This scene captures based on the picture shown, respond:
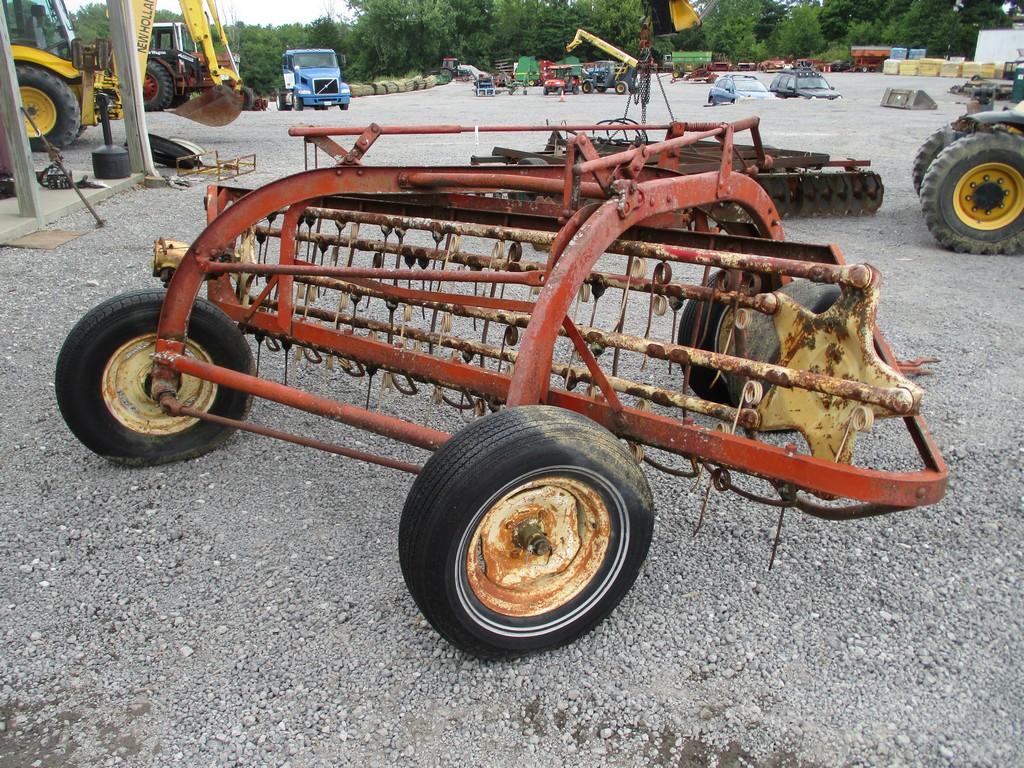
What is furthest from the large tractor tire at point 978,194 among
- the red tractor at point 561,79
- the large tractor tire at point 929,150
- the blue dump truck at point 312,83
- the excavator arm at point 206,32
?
the red tractor at point 561,79

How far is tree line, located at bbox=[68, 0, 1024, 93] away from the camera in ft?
181

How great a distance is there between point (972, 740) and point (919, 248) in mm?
6979

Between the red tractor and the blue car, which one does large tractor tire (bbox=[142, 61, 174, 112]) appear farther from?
the red tractor

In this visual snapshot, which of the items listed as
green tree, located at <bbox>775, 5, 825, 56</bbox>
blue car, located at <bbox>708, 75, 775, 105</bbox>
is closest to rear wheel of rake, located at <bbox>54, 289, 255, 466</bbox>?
blue car, located at <bbox>708, 75, 775, 105</bbox>

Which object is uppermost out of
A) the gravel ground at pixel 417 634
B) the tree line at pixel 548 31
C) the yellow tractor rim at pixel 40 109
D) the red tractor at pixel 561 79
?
the tree line at pixel 548 31

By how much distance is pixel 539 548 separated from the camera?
2.44m

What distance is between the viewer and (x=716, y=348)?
424cm

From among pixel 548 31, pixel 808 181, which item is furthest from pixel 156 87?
pixel 548 31

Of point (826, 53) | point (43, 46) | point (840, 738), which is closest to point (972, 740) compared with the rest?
point (840, 738)

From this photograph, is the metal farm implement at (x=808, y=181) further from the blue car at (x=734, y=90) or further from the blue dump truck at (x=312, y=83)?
the blue dump truck at (x=312, y=83)

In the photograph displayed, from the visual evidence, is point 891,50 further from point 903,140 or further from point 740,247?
point 740,247

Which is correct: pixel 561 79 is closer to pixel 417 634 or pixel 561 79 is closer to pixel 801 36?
pixel 417 634

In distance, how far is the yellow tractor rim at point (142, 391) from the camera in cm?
343

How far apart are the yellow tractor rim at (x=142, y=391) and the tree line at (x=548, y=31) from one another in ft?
159
